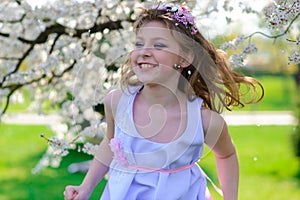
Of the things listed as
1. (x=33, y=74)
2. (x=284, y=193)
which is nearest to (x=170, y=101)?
(x=33, y=74)

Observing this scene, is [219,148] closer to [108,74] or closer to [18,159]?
[108,74]

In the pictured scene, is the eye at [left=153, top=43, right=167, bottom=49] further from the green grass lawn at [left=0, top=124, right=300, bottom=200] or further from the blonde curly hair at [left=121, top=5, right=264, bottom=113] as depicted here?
the green grass lawn at [left=0, top=124, right=300, bottom=200]

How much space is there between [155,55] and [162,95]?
14 centimetres

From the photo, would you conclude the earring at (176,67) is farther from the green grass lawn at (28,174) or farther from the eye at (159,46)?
the green grass lawn at (28,174)

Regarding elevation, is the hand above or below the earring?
below

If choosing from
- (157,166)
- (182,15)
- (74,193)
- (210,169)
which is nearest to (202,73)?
(182,15)

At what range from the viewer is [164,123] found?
6.28 ft

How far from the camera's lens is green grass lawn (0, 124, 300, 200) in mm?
5477

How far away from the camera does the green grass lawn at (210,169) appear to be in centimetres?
548

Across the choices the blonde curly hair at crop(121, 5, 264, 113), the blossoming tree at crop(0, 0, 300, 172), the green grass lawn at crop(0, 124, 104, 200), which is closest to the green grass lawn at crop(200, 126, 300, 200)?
the green grass lawn at crop(0, 124, 104, 200)

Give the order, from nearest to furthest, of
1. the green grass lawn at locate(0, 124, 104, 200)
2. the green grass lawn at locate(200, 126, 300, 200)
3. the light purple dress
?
the light purple dress
the green grass lawn at locate(0, 124, 104, 200)
the green grass lawn at locate(200, 126, 300, 200)

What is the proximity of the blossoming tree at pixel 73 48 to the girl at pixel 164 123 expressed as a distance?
81cm

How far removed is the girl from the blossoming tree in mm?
809

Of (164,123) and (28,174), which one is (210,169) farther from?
(164,123)
